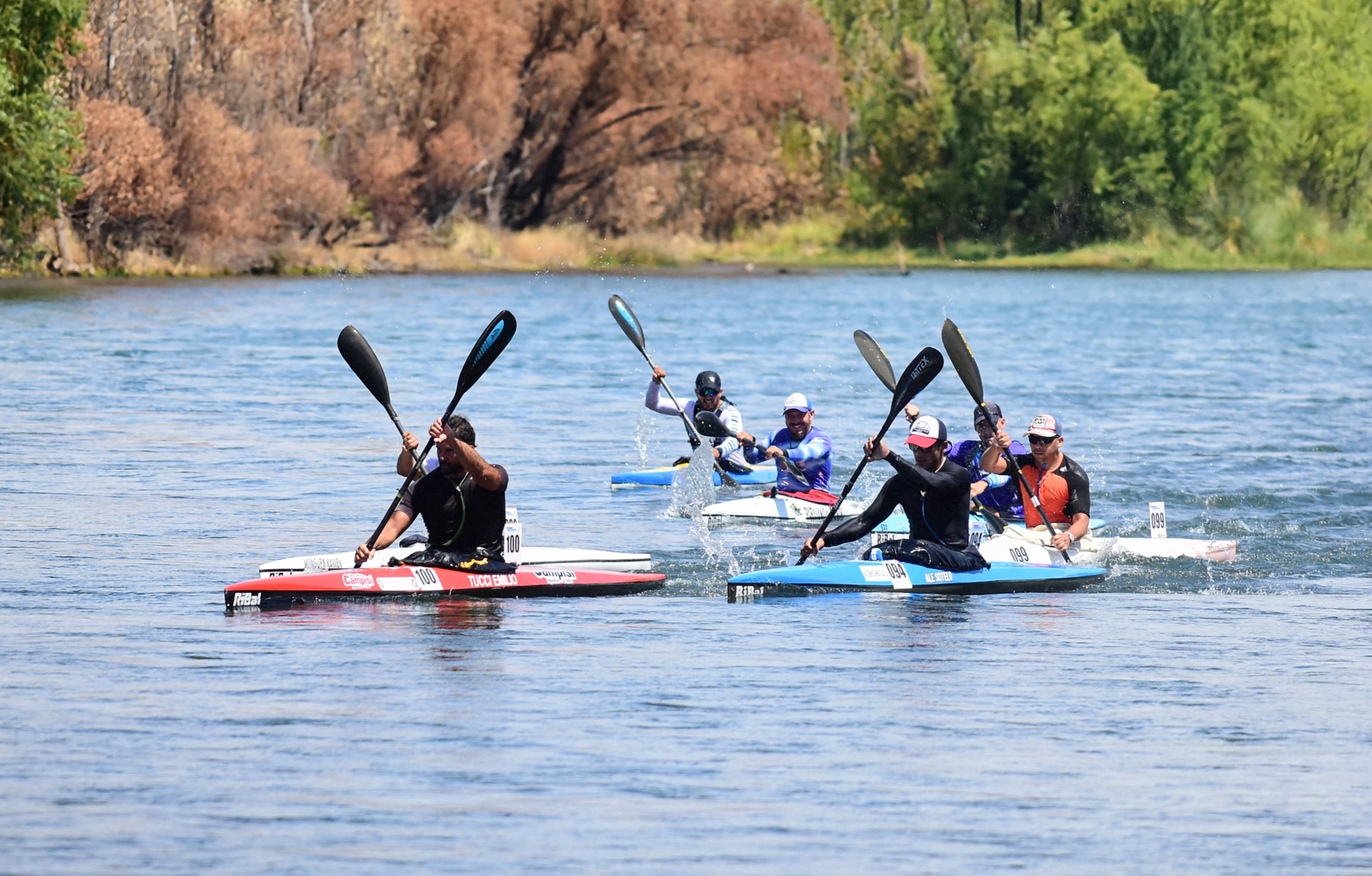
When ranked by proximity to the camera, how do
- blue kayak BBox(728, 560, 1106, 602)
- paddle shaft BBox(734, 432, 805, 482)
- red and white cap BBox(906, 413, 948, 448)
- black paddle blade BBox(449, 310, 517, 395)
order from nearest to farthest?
red and white cap BBox(906, 413, 948, 448), blue kayak BBox(728, 560, 1106, 602), black paddle blade BBox(449, 310, 517, 395), paddle shaft BBox(734, 432, 805, 482)

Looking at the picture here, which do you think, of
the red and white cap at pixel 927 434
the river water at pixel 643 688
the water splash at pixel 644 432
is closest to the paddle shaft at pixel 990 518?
the river water at pixel 643 688

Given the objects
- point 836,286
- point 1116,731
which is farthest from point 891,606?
point 836,286

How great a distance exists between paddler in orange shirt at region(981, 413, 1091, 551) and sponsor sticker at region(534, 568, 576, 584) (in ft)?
11.7

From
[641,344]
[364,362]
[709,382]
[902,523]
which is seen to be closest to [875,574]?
[902,523]

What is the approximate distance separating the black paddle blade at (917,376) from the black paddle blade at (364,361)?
4.24m

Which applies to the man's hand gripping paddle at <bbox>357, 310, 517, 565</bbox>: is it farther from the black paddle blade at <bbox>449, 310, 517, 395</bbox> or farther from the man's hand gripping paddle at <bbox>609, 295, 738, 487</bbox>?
the man's hand gripping paddle at <bbox>609, 295, 738, 487</bbox>

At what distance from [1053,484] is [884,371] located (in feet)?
9.12

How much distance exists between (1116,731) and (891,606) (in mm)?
4458

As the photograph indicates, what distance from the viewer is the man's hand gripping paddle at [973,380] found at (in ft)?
59.5

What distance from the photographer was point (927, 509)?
17.0 metres

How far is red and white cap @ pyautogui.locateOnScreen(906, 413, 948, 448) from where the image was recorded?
16578 millimetres

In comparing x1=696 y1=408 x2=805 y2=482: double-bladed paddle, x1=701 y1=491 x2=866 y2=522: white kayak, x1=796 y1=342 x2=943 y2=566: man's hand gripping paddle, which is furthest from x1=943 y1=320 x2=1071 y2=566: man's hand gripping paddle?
x1=696 y1=408 x2=805 y2=482: double-bladed paddle

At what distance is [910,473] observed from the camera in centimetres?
1644

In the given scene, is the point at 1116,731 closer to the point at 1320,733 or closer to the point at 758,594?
the point at 1320,733
